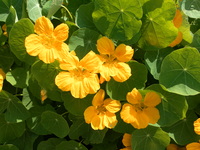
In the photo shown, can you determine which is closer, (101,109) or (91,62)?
(91,62)

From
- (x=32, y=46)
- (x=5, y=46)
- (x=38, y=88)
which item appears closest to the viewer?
(x=32, y=46)

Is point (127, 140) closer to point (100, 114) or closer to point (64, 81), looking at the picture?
point (100, 114)

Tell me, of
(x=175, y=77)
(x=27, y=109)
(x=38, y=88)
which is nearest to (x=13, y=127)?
(x=27, y=109)

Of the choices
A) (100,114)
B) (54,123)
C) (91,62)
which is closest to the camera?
(91,62)

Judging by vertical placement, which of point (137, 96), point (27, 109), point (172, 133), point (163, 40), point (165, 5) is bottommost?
point (172, 133)

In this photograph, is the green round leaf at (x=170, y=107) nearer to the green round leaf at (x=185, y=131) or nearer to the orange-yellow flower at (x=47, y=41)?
the green round leaf at (x=185, y=131)

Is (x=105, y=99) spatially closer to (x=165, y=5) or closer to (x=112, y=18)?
(x=112, y=18)

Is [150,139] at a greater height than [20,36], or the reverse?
[20,36]

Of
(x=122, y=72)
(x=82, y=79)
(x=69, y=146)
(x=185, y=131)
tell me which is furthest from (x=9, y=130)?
(x=185, y=131)
